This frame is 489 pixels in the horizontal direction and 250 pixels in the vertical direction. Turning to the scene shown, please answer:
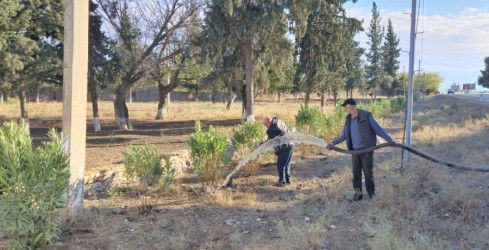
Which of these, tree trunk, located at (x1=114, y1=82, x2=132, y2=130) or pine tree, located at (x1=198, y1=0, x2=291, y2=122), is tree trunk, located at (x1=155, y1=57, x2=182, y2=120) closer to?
pine tree, located at (x1=198, y1=0, x2=291, y2=122)

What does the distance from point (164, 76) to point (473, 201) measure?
1978 centimetres

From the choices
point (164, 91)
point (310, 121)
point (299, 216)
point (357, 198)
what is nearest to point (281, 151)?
point (357, 198)

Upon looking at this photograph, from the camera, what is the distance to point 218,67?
59.3ft

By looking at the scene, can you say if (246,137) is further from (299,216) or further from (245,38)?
(245,38)

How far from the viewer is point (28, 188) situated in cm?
349

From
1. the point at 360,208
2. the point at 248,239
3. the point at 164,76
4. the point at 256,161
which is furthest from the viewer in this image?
the point at 164,76

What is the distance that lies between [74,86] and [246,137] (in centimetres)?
425

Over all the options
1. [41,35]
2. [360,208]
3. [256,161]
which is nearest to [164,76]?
[41,35]

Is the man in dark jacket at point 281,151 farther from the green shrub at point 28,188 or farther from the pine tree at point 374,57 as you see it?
the pine tree at point 374,57

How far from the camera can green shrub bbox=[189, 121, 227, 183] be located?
20.0ft

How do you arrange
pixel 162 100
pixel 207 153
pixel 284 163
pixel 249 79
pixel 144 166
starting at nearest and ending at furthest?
1. pixel 144 166
2. pixel 207 153
3. pixel 284 163
4. pixel 249 79
5. pixel 162 100

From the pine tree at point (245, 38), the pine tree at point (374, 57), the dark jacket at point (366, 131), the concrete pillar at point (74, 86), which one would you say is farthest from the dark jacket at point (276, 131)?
the pine tree at point (374, 57)

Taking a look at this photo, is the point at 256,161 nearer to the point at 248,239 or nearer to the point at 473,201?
the point at 248,239

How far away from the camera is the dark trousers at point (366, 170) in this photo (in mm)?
5359
